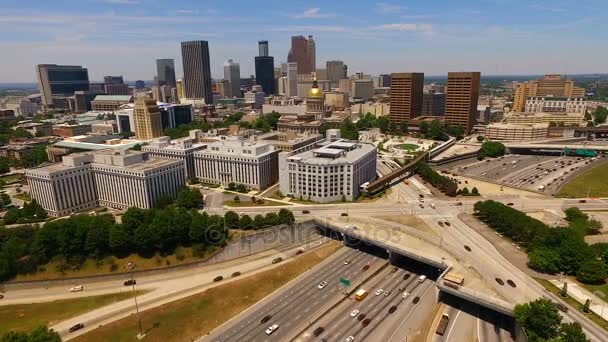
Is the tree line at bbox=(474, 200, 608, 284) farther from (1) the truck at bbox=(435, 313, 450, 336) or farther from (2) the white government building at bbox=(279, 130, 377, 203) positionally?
(2) the white government building at bbox=(279, 130, 377, 203)

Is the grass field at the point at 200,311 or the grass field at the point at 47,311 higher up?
the grass field at the point at 200,311

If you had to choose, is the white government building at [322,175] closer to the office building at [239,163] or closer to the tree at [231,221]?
the office building at [239,163]

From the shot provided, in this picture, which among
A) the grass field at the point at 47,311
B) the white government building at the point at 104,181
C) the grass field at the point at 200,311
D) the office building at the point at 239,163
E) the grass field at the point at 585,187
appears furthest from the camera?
the office building at the point at 239,163

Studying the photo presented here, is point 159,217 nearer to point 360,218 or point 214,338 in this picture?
point 214,338

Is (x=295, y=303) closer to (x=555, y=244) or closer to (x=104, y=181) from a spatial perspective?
(x=555, y=244)

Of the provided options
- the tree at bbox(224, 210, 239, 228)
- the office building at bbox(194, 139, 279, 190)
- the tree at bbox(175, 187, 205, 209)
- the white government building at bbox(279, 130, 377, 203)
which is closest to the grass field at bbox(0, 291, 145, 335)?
the tree at bbox(224, 210, 239, 228)

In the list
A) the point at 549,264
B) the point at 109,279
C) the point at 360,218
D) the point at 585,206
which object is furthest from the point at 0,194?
the point at 585,206

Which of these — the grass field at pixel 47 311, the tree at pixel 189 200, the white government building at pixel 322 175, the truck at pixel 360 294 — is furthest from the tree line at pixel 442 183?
the grass field at pixel 47 311
